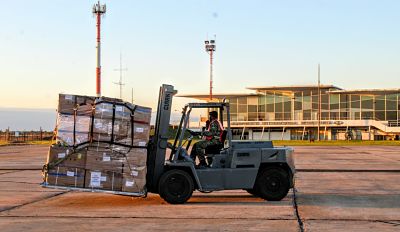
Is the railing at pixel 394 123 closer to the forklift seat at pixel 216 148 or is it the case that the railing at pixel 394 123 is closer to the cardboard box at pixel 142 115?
the forklift seat at pixel 216 148

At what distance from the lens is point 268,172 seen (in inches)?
492

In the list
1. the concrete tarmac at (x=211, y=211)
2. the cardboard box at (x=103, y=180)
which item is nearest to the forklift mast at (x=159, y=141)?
the concrete tarmac at (x=211, y=211)

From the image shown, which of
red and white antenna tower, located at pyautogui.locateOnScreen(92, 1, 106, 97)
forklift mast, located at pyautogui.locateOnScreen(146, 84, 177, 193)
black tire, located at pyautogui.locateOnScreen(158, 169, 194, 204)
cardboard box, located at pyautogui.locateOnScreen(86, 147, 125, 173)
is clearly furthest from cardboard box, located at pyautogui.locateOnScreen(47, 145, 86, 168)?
red and white antenna tower, located at pyautogui.locateOnScreen(92, 1, 106, 97)

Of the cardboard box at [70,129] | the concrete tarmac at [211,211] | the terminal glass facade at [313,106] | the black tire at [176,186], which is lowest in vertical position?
the concrete tarmac at [211,211]

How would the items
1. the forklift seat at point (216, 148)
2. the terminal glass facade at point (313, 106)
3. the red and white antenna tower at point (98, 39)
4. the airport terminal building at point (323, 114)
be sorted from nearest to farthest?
the forklift seat at point (216, 148) → the red and white antenna tower at point (98, 39) → the airport terminal building at point (323, 114) → the terminal glass facade at point (313, 106)

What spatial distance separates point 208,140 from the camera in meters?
12.0

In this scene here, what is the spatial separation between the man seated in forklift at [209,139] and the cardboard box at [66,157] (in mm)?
2350

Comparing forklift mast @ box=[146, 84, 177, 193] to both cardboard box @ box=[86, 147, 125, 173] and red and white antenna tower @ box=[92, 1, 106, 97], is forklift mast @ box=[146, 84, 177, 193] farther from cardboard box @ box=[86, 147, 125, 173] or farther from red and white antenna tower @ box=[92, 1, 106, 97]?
red and white antenna tower @ box=[92, 1, 106, 97]

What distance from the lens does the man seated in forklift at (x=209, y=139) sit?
1201 cm

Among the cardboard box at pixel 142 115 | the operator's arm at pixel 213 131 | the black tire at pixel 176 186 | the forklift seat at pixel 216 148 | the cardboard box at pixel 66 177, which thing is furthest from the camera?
the forklift seat at pixel 216 148

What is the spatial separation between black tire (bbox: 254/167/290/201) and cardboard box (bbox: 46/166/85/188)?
12.6ft

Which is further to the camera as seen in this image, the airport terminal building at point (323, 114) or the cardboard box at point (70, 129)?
the airport terminal building at point (323, 114)

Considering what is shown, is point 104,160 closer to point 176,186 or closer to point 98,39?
point 176,186

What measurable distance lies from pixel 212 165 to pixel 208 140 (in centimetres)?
55
